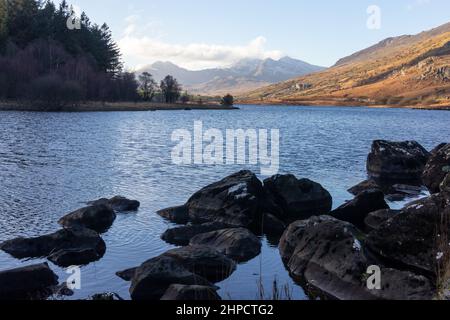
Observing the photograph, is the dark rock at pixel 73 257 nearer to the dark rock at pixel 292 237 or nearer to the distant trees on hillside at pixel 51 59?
the dark rock at pixel 292 237

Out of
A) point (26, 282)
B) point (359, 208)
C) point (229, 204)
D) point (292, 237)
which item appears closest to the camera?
point (26, 282)

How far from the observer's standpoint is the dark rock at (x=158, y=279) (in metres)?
15.9

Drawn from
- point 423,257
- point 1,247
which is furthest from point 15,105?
point 423,257

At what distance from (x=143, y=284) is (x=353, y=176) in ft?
101

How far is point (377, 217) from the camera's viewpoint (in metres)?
25.0

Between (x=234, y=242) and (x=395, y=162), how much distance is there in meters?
29.3

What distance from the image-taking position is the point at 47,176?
39125 mm

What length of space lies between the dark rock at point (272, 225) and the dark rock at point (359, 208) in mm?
3045

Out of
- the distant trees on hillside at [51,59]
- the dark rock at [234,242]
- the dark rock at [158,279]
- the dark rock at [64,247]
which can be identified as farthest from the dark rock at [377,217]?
the distant trees on hillside at [51,59]

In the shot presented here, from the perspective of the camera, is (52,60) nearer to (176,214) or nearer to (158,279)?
(176,214)

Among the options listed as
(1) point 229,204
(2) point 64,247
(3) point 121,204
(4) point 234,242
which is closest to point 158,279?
(4) point 234,242

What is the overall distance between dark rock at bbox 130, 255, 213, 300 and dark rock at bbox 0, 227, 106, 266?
418cm
